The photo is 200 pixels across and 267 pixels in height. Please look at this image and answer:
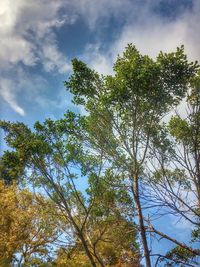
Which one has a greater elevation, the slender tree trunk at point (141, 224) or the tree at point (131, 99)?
the tree at point (131, 99)

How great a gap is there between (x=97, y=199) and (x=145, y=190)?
132 inches

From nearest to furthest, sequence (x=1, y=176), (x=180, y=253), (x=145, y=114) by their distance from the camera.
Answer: (x=180, y=253), (x=145, y=114), (x=1, y=176)

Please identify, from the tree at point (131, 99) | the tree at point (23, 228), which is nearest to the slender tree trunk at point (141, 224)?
the tree at point (131, 99)

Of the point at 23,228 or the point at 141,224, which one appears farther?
the point at 23,228

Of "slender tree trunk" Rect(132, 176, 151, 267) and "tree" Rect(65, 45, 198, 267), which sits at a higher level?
"tree" Rect(65, 45, 198, 267)

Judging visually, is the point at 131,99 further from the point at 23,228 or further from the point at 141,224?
the point at 23,228

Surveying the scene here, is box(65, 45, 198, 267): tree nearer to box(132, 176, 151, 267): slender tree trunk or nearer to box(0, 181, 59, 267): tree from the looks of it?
box(132, 176, 151, 267): slender tree trunk

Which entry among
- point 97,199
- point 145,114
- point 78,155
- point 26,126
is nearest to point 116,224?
point 97,199

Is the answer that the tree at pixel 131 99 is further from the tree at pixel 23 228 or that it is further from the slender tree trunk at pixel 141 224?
the tree at pixel 23 228

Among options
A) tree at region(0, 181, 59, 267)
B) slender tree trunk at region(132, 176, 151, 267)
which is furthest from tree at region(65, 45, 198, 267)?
tree at region(0, 181, 59, 267)

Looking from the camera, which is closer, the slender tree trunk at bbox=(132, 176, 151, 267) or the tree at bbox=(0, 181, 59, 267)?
the slender tree trunk at bbox=(132, 176, 151, 267)

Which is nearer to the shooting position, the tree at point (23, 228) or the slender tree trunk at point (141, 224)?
the slender tree trunk at point (141, 224)

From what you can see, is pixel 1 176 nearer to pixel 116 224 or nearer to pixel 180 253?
pixel 116 224

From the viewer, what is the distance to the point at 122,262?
2311cm
